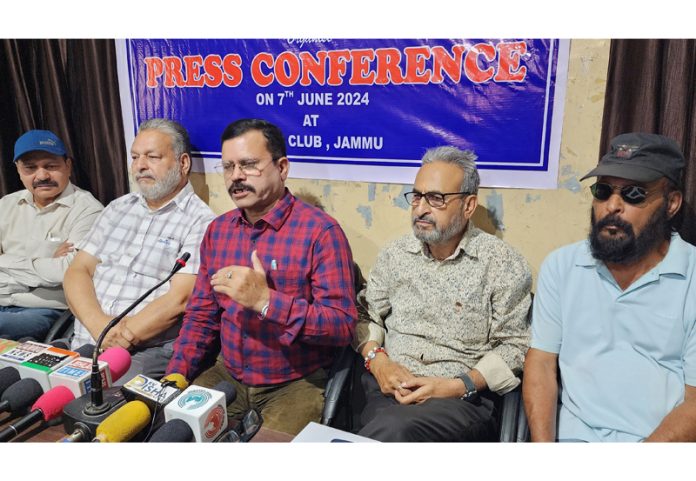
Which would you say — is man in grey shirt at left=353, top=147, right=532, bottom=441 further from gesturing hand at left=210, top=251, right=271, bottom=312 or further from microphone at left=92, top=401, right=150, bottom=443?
microphone at left=92, top=401, right=150, bottom=443

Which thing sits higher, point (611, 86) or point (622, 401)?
point (611, 86)

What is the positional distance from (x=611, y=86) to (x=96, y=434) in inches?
83.6

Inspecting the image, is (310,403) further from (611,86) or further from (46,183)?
(46,183)

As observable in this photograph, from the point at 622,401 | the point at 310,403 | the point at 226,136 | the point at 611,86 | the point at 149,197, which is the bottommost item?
the point at 310,403

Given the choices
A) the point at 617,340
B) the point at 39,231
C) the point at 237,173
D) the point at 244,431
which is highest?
the point at 237,173

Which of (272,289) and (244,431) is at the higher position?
(272,289)

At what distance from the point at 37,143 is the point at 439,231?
2400mm

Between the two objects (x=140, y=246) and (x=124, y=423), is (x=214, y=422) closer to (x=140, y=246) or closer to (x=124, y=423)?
(x=124, y=423)

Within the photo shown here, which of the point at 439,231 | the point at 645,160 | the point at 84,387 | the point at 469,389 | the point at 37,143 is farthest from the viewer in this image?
the point at 37,143

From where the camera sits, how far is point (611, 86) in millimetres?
1814

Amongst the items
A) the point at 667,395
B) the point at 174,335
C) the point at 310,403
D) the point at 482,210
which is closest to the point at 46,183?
the point at 174,335

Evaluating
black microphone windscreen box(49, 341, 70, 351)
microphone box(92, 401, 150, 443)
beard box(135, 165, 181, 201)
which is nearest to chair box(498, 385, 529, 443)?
microphone box(92, 401, 150, 443)

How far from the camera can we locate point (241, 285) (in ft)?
5.12

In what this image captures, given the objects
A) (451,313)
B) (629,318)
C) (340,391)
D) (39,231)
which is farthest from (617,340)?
(39,231)
